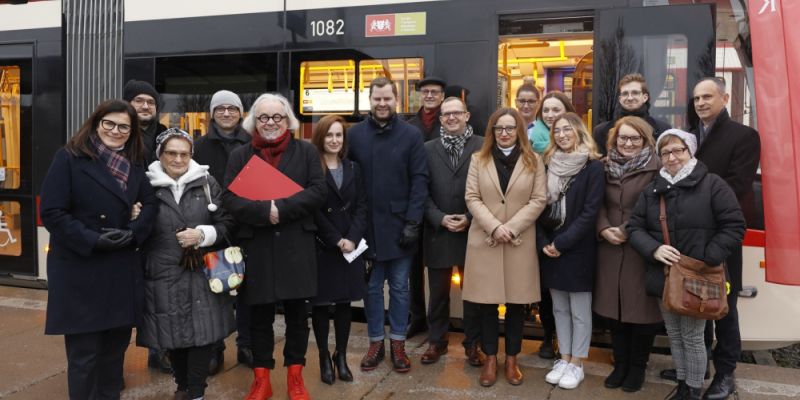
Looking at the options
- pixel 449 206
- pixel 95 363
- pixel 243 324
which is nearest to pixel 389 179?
pixel 449 206

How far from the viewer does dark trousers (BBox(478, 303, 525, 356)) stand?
4094 millimetres

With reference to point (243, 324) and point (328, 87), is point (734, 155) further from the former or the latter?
point (243, 324)

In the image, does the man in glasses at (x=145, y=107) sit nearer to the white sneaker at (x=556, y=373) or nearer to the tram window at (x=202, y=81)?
the tram window at (x=202, y=81)

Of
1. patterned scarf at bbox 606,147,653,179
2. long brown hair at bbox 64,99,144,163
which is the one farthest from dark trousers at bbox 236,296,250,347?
patterned scarf at bbox 606,147,653,179

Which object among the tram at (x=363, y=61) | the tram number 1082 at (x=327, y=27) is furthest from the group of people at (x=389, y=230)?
the tram number 1082 at (x=327, y=27)

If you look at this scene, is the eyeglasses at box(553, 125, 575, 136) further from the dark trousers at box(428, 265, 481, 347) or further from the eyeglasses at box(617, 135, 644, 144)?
the dark trousers at box(428, 265, 481, 347)

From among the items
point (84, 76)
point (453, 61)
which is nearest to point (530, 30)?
point (453, 61)

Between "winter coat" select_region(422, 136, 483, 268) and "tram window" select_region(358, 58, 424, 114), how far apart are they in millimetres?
774

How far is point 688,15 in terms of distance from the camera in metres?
4.36

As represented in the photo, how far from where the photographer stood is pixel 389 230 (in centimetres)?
422

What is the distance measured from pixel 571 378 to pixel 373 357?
4.21ft

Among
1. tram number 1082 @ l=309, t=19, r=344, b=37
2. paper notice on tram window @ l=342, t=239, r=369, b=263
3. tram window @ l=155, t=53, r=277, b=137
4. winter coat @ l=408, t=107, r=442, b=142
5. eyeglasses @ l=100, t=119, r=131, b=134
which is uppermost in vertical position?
tram number 1082 @ l=309, t=19, r=344, b=37

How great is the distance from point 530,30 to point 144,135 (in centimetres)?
279

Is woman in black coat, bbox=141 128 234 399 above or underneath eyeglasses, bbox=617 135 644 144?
underneath
